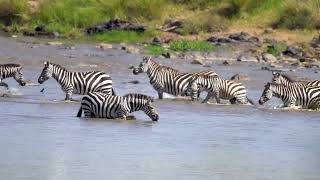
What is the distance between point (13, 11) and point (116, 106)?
20988 mm

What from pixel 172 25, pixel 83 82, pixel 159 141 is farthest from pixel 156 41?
pixel 159 141

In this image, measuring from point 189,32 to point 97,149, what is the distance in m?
19.7

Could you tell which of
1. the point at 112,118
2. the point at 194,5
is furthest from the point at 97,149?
the point at 194,5

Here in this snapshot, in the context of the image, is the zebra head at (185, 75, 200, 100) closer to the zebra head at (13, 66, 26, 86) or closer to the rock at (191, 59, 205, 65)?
the zebra head at (13, 66, 26, 86)

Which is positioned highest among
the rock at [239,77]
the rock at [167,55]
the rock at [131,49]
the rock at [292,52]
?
the rock at [292,52]

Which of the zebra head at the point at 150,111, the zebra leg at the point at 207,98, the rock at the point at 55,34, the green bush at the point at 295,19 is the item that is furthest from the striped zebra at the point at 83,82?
the rock at the point at 55,34

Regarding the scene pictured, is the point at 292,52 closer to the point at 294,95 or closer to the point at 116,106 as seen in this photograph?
the point at 294,95

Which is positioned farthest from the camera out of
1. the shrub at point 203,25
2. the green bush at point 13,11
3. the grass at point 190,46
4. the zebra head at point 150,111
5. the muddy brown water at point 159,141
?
the green bush at point 13,11

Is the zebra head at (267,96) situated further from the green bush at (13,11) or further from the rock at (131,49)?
the green bush at (13,11)

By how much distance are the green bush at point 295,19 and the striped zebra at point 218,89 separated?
13.1 m

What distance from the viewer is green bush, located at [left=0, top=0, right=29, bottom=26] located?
35156 mm

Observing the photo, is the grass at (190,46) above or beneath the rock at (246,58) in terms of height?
above

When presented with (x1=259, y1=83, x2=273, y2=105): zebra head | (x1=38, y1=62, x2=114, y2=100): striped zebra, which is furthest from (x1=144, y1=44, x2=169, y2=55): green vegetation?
(x1=259, y1=83, x2=273, y2=105): zebra head

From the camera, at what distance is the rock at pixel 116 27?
106 feet
